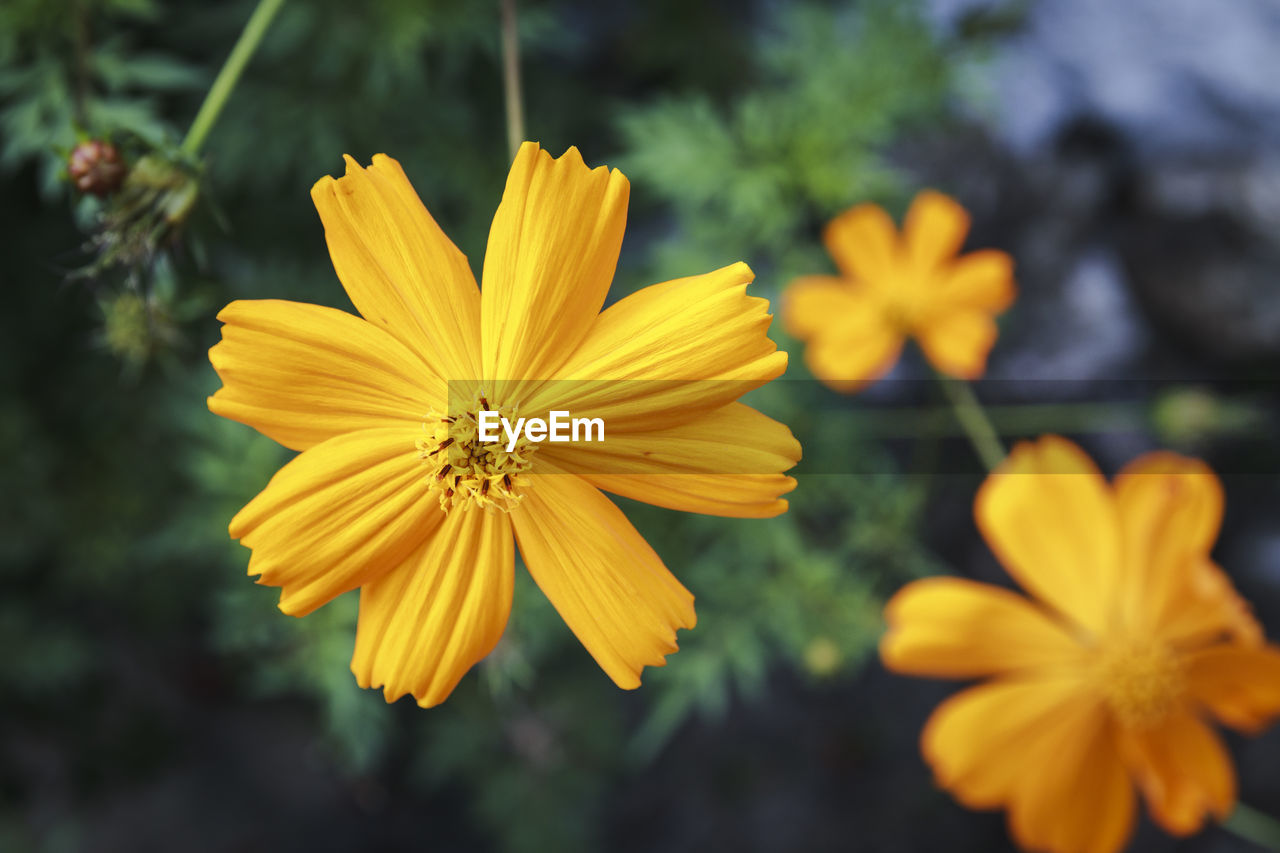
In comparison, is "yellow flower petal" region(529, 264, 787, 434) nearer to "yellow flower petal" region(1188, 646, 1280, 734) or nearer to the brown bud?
the brown bud

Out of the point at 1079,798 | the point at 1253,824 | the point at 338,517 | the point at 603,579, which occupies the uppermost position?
the point at 338,517

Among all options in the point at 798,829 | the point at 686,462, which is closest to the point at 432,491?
the point at 686,462

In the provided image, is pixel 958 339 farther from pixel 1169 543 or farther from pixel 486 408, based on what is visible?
pixel 486 408

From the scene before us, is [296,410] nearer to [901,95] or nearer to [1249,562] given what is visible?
[901,95]

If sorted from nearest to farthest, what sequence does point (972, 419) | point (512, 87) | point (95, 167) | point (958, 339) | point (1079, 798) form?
point (95, 167), point (512, 87), point (1079, 798), point (958, 339), point (972, 419)

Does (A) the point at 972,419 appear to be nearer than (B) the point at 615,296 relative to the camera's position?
Yes

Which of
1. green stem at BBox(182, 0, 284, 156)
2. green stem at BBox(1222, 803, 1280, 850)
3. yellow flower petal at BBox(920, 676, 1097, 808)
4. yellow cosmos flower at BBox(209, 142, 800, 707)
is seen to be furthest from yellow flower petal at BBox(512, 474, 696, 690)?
green stem at BBox(1222, 803, 1280, 850)

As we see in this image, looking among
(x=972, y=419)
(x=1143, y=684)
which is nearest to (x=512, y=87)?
(x=1143, y=684)

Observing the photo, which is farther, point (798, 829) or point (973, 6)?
point (798, 829)
